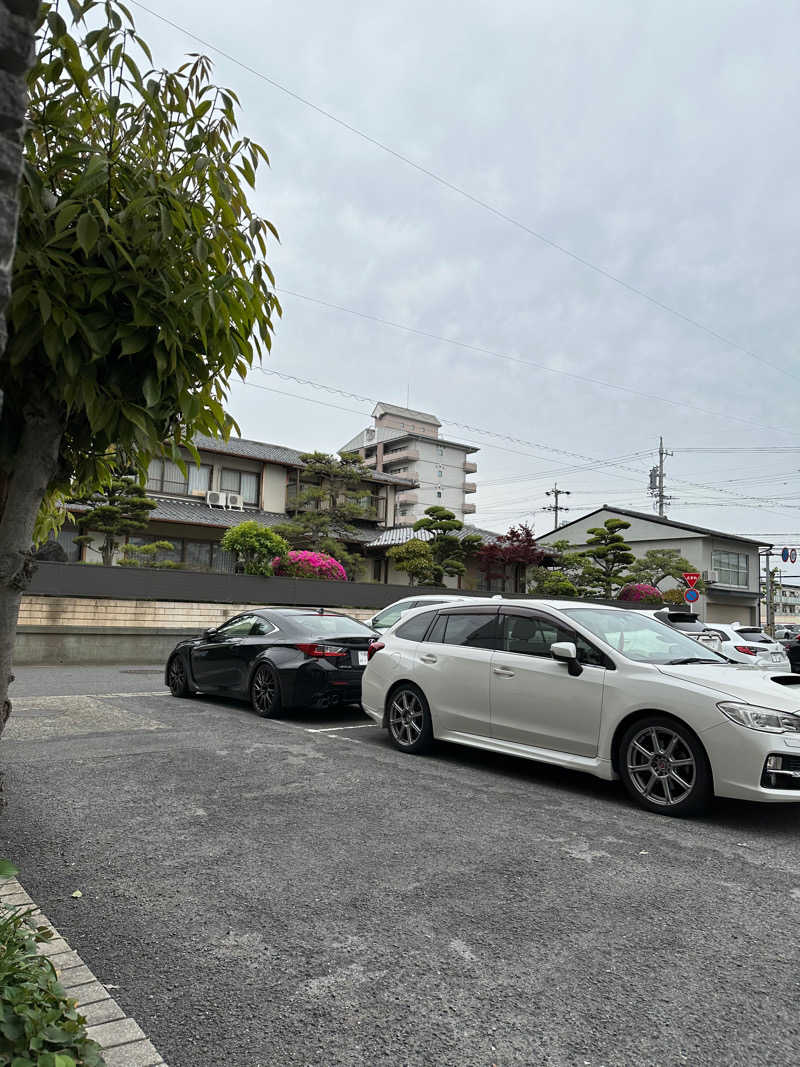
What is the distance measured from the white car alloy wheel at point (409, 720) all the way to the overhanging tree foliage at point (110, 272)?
501 cm

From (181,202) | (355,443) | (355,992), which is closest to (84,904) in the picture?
(355,992)

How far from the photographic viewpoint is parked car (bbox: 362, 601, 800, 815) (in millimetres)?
5059

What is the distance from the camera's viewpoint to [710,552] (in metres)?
49.0

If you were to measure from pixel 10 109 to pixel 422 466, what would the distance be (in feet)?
211

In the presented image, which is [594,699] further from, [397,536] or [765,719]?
[397,536]

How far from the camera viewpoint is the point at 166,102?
2740mm

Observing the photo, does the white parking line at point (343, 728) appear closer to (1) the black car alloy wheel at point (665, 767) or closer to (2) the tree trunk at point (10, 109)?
(1) the black car alloy wheel at point (665, 767)

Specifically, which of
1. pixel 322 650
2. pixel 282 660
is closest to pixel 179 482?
pixel 282 660

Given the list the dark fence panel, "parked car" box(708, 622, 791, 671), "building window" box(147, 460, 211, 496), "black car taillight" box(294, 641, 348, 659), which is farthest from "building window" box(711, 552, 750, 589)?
"black car taillight" box(294, 641, 348, 659)

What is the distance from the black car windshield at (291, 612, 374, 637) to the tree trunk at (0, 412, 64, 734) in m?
6.76

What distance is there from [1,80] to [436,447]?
6523 cm

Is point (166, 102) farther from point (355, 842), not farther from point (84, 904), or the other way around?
point (355, 842)

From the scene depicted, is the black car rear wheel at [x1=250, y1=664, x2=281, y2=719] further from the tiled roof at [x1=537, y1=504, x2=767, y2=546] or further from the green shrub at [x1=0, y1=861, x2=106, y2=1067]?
the tiled roof at [x1=537, y1=504, x2=767, y2=546]

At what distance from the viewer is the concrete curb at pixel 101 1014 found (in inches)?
87.7
